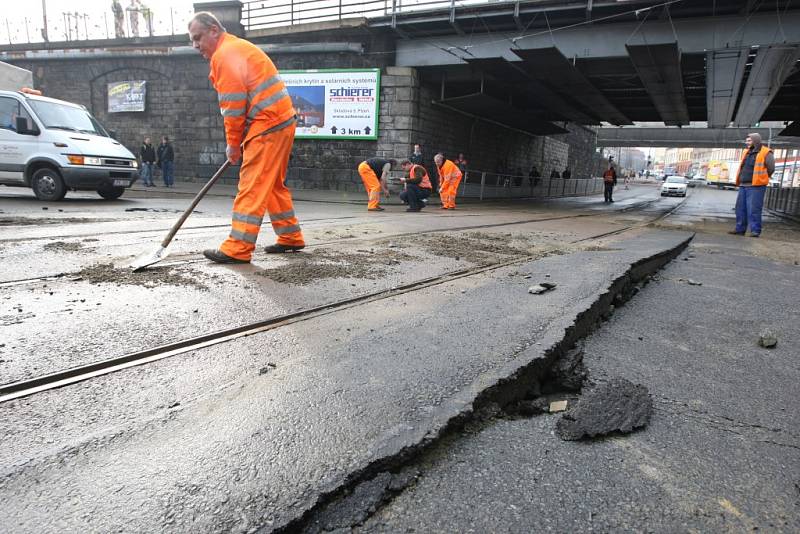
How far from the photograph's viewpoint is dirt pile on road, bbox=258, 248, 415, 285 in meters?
3.93

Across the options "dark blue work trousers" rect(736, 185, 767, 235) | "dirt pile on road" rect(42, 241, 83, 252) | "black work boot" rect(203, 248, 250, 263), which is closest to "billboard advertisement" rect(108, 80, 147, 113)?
"dirt pile on road" rect(42, 241, 83, 252)

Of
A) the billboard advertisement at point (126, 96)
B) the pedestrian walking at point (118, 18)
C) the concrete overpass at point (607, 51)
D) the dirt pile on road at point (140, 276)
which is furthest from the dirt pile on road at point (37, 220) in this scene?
the pedestrian walking at point (118, 18)

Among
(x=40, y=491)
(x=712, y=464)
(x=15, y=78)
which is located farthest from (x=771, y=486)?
(x=15, y=78)

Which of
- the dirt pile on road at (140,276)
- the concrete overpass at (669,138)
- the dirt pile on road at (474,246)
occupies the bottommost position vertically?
the dirt pile on road at (474,246)

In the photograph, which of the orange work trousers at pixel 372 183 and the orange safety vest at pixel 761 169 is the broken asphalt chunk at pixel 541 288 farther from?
the orange work trousers at pixel 372 183

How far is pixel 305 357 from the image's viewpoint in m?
2.37

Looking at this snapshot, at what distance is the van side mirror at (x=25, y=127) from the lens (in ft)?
30.1

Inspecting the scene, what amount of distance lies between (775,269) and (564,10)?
434 inches

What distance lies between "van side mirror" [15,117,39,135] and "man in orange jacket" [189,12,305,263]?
7188 mm

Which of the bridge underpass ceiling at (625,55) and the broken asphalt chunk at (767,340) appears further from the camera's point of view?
the bridge underpass ceiling at (625,55)

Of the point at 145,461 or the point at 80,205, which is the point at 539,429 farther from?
the point at 80,205

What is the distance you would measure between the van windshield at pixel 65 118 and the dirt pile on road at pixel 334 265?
795cm

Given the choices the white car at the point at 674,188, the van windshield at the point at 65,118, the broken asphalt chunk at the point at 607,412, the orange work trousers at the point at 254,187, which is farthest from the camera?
the white car at the point at 674,188

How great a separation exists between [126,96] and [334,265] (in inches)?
795
